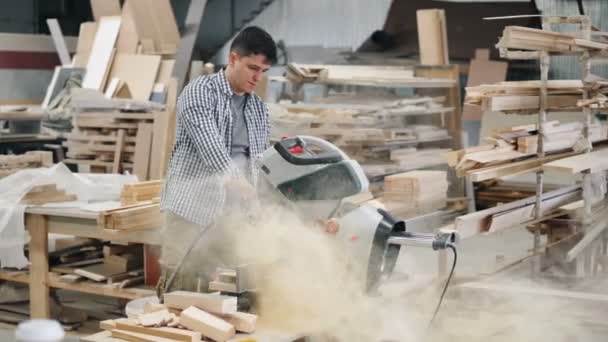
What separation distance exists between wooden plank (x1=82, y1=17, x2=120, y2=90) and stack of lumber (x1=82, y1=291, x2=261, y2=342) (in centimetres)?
731

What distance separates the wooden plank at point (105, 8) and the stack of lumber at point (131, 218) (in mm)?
6108

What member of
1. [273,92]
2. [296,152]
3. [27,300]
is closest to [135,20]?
[273,92]

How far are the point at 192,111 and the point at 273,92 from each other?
21.6 feet

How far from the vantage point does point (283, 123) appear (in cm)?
706

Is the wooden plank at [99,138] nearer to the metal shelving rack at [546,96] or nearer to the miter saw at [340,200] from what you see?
the metal shelving rack at [546,96]

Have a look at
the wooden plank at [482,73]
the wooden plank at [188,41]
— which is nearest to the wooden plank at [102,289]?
the wooden plank at [188,41]

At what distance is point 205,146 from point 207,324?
3.49 feet

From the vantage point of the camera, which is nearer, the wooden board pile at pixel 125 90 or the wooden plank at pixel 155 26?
the wooden board pile at pixel 125 90

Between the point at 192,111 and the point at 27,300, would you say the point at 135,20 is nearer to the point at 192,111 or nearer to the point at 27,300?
the point at 27,300

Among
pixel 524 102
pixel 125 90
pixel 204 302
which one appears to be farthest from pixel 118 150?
pixel 204 302

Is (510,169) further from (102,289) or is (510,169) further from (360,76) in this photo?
(360,76)

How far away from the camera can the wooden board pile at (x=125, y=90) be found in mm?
7320

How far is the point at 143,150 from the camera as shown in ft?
23.9

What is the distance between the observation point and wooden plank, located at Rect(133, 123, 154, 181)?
7.27 meters
